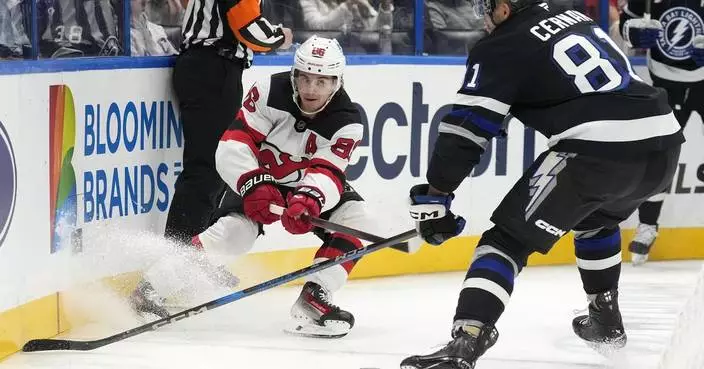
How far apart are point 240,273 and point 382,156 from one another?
81 cm

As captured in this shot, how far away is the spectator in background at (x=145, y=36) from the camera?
193 inches

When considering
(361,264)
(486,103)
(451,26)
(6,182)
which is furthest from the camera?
(451,26)

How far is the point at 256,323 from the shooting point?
4617mm

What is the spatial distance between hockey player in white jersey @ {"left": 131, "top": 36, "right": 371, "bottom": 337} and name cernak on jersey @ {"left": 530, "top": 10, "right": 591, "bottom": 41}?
3.22 feet

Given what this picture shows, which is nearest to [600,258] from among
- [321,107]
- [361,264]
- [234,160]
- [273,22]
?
[321,107]

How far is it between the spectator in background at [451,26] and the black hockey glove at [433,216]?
2399mm

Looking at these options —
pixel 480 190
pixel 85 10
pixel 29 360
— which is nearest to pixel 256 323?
pixel 29 360

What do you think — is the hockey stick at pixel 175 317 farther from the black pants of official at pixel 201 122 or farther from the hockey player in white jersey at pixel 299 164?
the black pants of official at pixel 201 122

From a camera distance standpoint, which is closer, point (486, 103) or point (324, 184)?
point (486, 103)

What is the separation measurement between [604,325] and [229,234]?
4.07 feet

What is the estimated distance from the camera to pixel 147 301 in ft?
14.9

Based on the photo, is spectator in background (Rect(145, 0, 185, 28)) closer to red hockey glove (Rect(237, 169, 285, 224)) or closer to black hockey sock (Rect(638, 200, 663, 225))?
red hockey glove (Rect(237, 169, 285, 224))

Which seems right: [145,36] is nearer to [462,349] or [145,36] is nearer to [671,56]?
[462,349]

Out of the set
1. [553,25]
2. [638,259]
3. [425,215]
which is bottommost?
[638,259]
